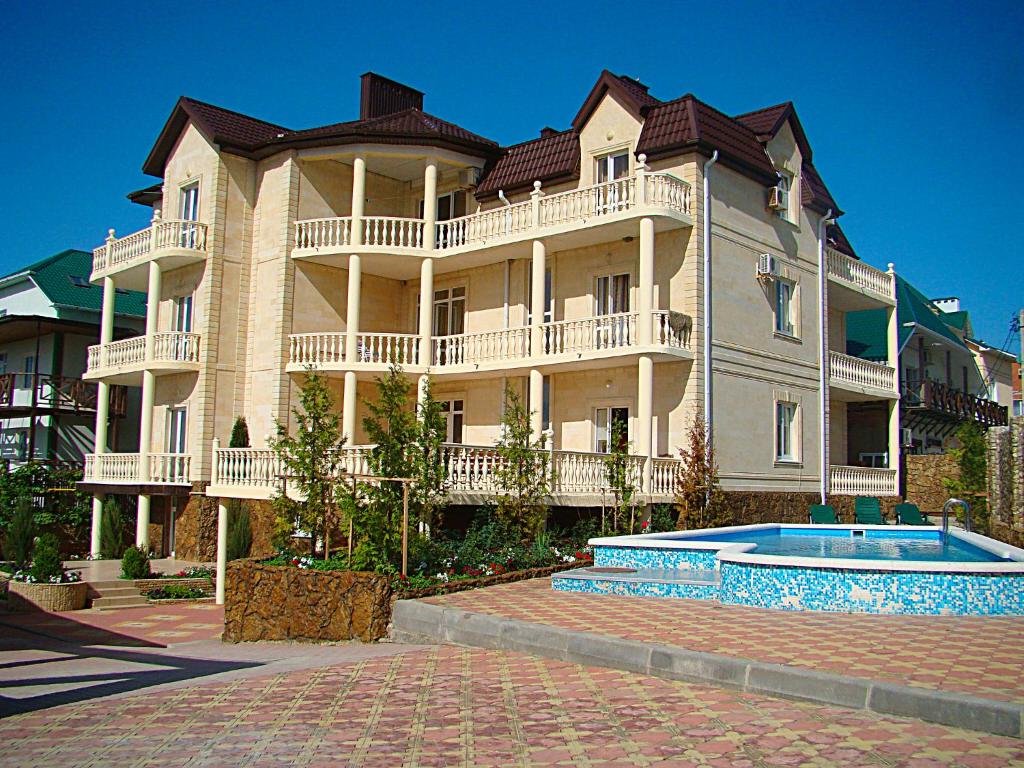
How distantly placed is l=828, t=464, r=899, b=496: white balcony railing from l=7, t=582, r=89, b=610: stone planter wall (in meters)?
18.8

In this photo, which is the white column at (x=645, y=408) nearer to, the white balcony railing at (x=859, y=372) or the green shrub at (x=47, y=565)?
the white balcony railing at (x=859, y=372)

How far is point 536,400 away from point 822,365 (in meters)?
8.98

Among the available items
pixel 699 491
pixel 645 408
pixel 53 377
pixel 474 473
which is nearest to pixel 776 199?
pixel 645 408

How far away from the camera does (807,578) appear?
35.9ft

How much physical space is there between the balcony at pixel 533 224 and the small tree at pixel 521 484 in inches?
237

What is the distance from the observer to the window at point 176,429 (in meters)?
26.9

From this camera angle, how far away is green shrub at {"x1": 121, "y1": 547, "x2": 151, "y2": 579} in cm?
2123

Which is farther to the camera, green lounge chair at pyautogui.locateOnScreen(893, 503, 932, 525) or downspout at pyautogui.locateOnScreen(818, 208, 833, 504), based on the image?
downspout at pyautogui.locateOnScreen(818, 208, 833, 504)

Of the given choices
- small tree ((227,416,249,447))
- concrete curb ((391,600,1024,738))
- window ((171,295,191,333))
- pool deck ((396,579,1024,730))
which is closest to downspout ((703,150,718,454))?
pool deck ((396,579,1024,730))

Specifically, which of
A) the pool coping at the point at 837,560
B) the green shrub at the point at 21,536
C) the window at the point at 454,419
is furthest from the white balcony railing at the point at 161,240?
the pool coping at the point at 837,560

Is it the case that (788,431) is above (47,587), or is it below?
above

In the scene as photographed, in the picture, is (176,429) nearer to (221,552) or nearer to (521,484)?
(221,552)

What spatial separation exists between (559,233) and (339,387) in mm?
7643

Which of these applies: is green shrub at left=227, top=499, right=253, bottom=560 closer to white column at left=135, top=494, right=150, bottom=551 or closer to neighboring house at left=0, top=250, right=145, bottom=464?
white column at left=135, top=494, right=150, bottom=551
